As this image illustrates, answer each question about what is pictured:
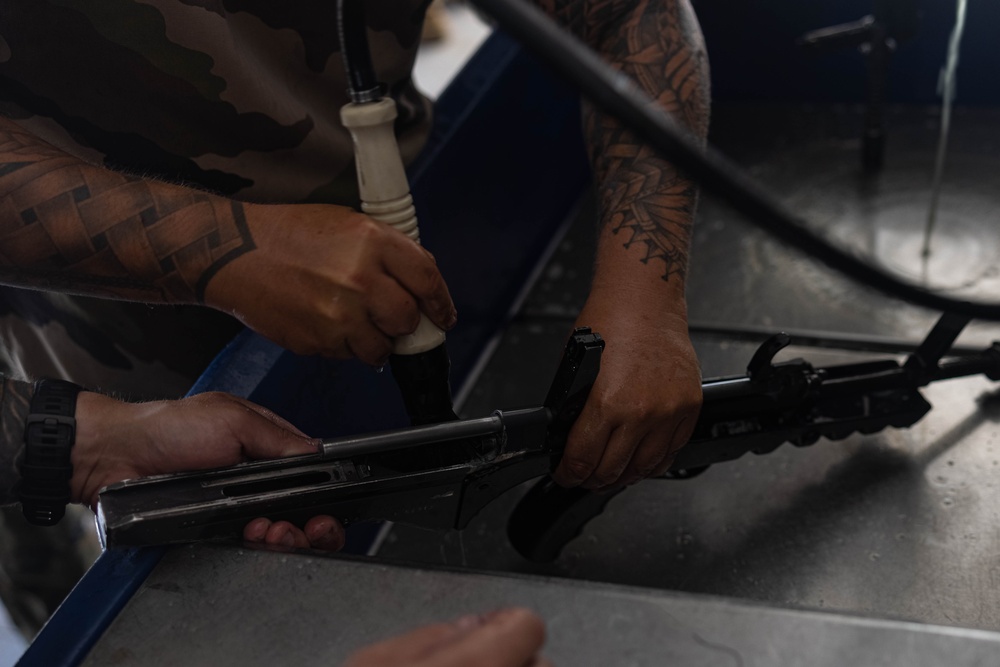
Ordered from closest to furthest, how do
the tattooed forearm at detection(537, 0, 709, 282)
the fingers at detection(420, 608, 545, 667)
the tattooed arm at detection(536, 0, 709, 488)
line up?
the fingers at detection(420, 608, 545, 667) < the tattooed arm at detection(536, 0, 709, 488) < the tattooed forearm at detection(537, 0, 709, 282)

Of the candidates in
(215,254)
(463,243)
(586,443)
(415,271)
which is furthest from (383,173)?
(463,243)

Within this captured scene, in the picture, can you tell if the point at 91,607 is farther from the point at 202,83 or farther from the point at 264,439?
the point at 202,83

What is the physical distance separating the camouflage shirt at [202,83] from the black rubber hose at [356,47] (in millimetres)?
316

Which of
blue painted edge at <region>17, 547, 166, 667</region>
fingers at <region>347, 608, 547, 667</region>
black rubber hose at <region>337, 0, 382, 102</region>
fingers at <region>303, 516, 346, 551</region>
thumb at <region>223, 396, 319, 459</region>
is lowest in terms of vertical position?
fingers at <region>303, 516, 346, 551</region>

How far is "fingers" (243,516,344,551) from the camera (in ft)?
2.11

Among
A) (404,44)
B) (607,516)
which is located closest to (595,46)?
(404,44)

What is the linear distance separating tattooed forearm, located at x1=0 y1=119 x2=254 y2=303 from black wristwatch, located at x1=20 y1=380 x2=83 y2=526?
0.13 metres

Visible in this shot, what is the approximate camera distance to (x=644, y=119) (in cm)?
49

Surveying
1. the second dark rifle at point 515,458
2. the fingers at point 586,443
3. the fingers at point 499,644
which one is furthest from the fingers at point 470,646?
the fingers at point 586,443

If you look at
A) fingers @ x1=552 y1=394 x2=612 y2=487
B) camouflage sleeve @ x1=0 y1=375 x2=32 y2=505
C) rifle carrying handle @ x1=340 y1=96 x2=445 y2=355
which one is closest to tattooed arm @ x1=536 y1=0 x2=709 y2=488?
fingers @ x1=552 y1=394 x2=612 y2=487

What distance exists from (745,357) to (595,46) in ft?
1.45

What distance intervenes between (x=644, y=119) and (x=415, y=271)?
232 millimetres

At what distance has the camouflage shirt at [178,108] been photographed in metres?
0.81

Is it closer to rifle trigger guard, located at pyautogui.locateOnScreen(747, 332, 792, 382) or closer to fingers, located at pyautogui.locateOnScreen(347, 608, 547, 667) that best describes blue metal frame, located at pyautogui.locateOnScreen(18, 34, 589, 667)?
fingers, located at pyautogui.locateOnScreen(347, 608, 547, 667)
